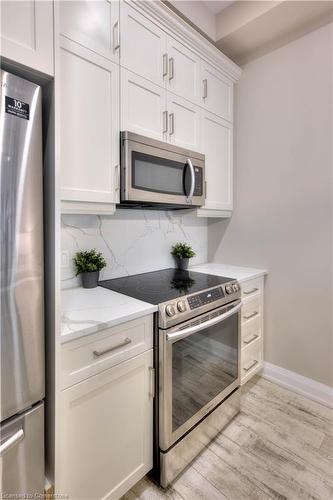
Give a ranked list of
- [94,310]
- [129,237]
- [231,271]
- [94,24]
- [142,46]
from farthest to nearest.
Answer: [231,271] < [129,237] < [142,46] < [94,24] < [94,310]

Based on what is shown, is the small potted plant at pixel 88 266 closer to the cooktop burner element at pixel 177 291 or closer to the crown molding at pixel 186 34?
the cooktop burner element at pixel 177 291

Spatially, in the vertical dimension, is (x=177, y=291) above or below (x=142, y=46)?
below

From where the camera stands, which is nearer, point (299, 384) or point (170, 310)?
point (170, 310)

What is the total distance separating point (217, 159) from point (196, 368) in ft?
5.41

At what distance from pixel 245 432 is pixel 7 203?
6.22ft

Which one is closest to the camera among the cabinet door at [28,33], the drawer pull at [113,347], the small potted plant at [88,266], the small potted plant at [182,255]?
the cabinet door at [28,33]

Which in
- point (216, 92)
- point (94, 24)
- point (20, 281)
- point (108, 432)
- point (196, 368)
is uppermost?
point (216, 92)

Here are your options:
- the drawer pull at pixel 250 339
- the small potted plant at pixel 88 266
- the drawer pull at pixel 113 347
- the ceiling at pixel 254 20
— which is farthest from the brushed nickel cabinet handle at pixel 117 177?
the drawer pull at pixel 250 339

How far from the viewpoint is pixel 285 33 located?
2002mm

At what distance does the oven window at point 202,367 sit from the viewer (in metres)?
1.38

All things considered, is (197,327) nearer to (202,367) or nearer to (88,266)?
(202,367)

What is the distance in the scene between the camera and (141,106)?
1.59 metres

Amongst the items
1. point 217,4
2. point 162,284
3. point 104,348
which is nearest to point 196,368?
point 162,284

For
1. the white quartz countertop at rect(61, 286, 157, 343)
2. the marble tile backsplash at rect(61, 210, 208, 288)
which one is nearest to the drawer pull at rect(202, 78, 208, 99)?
the marble tile backsplash at rect(61, 210, 208, 288)
